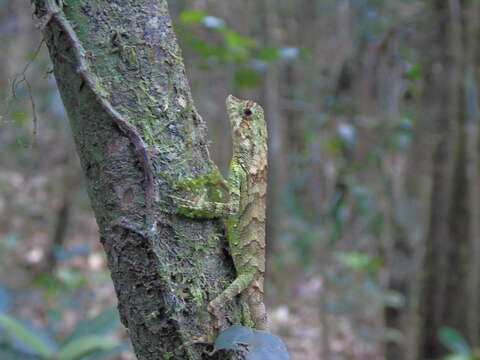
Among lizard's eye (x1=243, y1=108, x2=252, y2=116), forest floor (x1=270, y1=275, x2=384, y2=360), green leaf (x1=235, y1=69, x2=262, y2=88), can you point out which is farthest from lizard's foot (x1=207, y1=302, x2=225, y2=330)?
forest floor (x1=270, y1=275, x2=384, y2=360)

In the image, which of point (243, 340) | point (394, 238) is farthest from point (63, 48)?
point (394, 238)

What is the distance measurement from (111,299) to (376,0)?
6229 mm

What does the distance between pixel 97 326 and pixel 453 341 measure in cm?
413

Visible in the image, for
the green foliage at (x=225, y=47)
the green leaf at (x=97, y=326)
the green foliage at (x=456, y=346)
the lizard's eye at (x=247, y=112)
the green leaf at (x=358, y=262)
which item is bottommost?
the green foliage at (x=456, y=346)

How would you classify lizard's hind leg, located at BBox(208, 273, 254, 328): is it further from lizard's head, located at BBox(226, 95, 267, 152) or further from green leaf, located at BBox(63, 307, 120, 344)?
green leaf, located at BBox(63, 307, 120, 344)

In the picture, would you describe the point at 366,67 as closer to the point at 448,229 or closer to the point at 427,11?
the point at 427,11

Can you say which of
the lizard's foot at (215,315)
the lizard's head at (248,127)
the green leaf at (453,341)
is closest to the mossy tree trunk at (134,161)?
the lizard's foot at (215,315)

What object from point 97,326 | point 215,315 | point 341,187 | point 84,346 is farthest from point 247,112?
point 341,187

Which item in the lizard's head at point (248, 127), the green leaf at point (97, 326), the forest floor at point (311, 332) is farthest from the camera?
the forest floor at point (311, 332)

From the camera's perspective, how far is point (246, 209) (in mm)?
2465

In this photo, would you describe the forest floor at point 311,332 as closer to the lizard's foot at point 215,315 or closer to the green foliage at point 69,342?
the green foliage at point 69,342

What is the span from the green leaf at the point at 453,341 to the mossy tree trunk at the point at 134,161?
5068mm

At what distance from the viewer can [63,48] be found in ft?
5.12

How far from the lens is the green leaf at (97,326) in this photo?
3.70 metres
